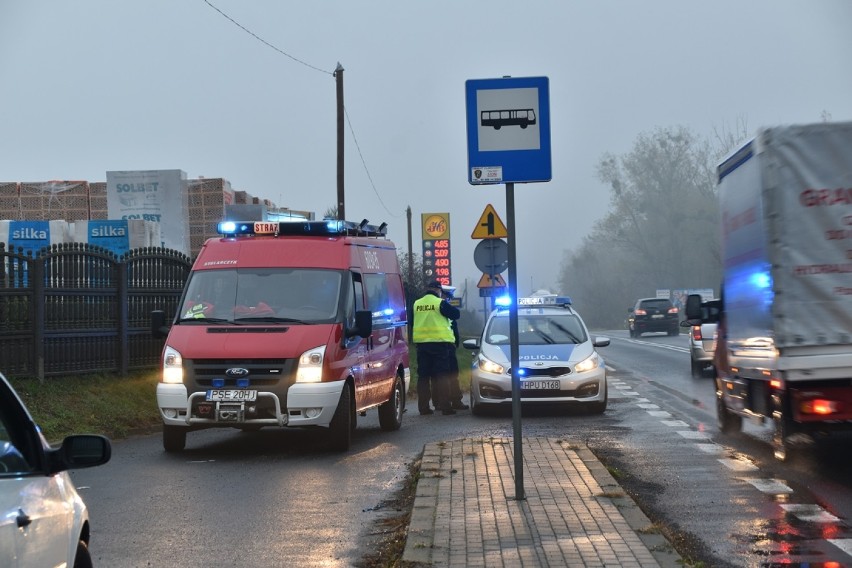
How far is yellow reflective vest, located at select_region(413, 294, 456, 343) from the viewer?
17.8m

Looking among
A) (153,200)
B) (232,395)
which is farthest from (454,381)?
(153,200)

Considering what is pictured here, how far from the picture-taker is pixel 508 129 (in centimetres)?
919

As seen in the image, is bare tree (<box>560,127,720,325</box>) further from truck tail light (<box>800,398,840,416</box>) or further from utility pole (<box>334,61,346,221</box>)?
truck tail light (<box>800,398,840,416</box>)

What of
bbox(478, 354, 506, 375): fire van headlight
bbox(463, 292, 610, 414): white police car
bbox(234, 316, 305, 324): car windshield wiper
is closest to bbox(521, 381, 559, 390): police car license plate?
bbox(463, 292, 610, 414): white police car

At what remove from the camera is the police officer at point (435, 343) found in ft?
58.4

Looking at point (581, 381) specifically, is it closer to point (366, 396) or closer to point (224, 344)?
point (366, 396)

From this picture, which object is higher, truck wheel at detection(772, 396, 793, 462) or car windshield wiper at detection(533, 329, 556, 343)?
car windshield wiper at detection(533, 329, 556, 343)

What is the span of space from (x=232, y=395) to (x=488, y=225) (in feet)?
29.6

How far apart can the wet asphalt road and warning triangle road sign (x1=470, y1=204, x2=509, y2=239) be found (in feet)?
15.7

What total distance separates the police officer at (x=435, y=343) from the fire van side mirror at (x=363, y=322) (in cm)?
370

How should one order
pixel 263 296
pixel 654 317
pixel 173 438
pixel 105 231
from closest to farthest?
pixel 173 438, pixel 263 296, pixel 105 231, pixel 654 317

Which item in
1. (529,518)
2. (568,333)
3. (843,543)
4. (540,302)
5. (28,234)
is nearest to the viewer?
(843,543)

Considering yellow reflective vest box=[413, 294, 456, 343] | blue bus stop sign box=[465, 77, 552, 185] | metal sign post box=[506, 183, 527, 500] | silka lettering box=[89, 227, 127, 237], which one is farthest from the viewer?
silka lettering box=[89, 227, 127, 237]

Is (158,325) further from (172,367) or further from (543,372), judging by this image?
(543,372)
